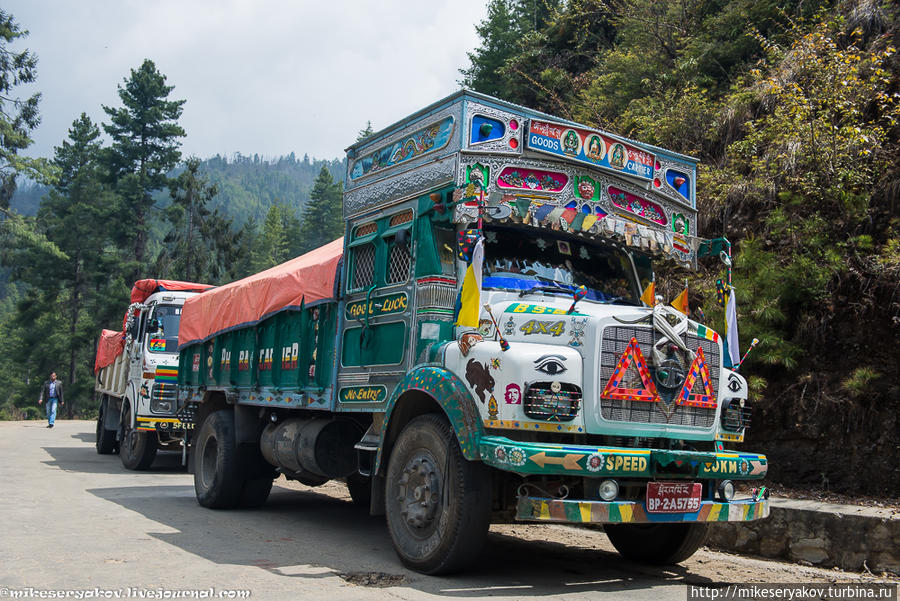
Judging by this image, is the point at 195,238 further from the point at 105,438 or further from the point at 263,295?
the point at 263,295

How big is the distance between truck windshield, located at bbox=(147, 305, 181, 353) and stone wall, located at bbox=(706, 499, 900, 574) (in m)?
11.0

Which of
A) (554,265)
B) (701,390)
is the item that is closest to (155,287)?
(554,265)

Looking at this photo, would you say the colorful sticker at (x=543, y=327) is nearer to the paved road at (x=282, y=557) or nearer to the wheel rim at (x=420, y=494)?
the wheel rim at (x=420, y=494)

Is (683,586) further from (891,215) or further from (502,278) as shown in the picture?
(891,215)

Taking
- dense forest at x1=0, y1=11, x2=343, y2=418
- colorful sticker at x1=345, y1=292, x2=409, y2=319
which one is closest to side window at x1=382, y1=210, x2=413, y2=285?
colorful sticker at x1=345, y1=292, x2=409, y2=319

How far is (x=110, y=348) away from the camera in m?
18.0

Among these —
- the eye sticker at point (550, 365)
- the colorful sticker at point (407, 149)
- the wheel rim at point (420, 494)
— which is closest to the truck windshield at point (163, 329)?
the colorful sticker at point (407, 149)

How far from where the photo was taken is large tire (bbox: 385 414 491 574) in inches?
213

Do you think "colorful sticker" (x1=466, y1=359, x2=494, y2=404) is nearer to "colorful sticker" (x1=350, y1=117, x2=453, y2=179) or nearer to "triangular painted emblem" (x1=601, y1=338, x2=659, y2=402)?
"triangular painted emblem" (x1=601, y1=338, x2=659, y2=402)

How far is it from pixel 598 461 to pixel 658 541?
6.87 feet

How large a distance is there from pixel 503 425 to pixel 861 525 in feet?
12.1

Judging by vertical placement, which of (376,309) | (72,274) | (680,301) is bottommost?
(376,309)

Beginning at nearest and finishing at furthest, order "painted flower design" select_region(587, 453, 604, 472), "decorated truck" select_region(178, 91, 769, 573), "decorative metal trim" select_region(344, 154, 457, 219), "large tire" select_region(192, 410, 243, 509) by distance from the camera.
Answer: "painted flower design" select_region(587, 453, 604, 472)
"decorated truck" select_region(178, 91, 769, 573)
"decorative metal trim" select_region(344, 154, 457, 219)
"large tire" select_region(192, 410, 243, 509)

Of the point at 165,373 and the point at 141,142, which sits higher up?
the point at 141,142
